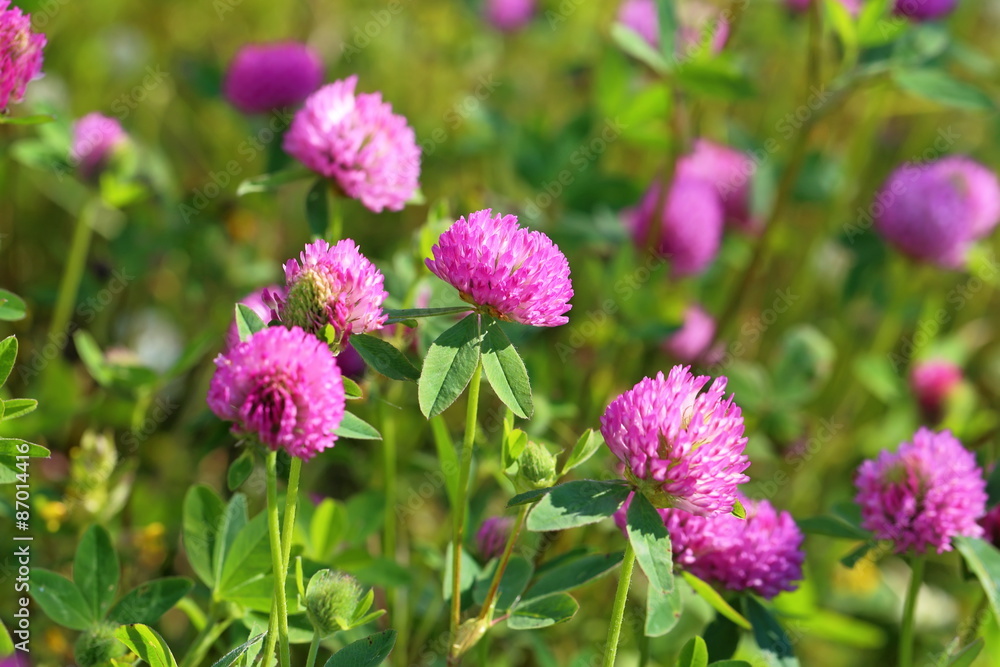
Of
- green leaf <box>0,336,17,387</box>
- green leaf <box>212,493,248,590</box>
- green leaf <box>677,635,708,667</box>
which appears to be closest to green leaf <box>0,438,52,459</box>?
green leaf <box>0,336,17,387</box>

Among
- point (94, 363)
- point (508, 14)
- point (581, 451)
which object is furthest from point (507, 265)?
point (508, 14)

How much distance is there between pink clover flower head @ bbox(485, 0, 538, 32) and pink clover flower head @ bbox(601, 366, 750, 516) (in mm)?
2457

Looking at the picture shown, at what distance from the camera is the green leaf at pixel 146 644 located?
1.09m

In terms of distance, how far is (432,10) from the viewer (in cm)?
386

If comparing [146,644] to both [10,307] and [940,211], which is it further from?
[940,211]

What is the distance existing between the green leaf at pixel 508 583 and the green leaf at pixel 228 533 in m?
0.28

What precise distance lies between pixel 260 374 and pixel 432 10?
3.17m

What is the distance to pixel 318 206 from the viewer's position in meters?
1.49

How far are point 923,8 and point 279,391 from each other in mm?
2467

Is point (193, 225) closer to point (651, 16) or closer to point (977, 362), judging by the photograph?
point (651, 16)

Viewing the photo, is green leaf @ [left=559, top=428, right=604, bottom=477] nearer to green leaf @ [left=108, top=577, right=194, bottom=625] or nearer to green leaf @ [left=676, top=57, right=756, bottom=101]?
green leaf @ [left=108, top=577, right=194, bottom=625]

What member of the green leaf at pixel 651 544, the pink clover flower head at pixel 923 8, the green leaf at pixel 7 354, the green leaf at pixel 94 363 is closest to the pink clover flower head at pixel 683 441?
the green leaf at pixel 651 544

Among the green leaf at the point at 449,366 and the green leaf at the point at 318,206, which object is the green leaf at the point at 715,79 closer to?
the green leaf at the point at 318,206

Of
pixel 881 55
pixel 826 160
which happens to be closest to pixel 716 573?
pixel 881 55
